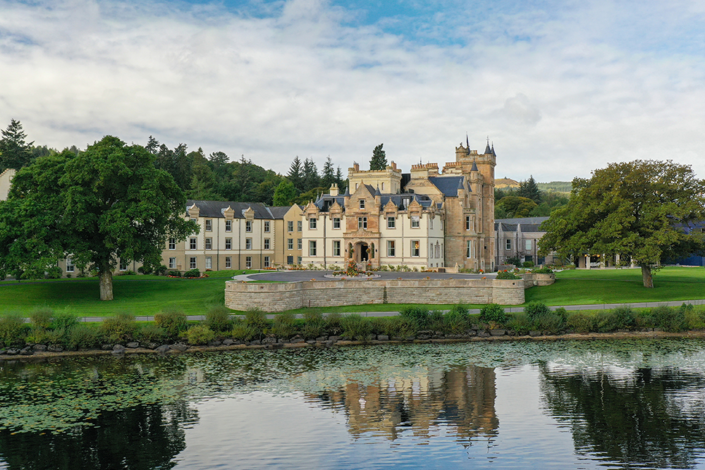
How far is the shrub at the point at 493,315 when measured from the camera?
4275 cm

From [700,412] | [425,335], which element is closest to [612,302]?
[425,335]

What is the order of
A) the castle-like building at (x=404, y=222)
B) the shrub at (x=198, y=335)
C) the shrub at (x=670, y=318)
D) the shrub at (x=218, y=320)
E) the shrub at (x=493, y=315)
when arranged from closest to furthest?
the shrub at (x=198, y=335) → the shrub at (x=218, y=320) → the shrub at (x=670, y=318) → the shrub at (x=493, y=315) → the castle-like building at (x=404, y=222)

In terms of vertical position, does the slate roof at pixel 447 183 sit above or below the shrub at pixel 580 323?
above

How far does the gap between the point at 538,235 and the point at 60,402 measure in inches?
3257

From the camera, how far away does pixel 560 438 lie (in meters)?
22.0

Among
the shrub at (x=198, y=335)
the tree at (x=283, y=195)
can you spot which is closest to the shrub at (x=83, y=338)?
the shrub at (x=198, y=335)

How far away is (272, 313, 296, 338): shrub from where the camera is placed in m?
39.8

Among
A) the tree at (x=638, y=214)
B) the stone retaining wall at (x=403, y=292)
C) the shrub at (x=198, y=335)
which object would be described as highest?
the tree at (x=638, y=214)

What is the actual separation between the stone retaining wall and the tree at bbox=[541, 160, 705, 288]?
28.7ft

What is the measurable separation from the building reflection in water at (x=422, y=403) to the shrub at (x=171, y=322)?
13.8 m

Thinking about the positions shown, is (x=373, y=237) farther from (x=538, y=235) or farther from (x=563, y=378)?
(x=563, y=378)

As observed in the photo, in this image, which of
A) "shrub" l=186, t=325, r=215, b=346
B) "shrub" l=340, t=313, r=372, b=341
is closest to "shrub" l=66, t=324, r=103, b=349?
"shrub" l=186, t=325, r=215, b=346

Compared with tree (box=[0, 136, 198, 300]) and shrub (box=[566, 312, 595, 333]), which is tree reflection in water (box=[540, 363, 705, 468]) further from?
tree (box=[0, 136, 198, 300])

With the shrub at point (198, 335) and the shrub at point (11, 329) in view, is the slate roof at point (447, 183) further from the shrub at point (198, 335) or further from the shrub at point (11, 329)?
the shrub at point (11, 329)
